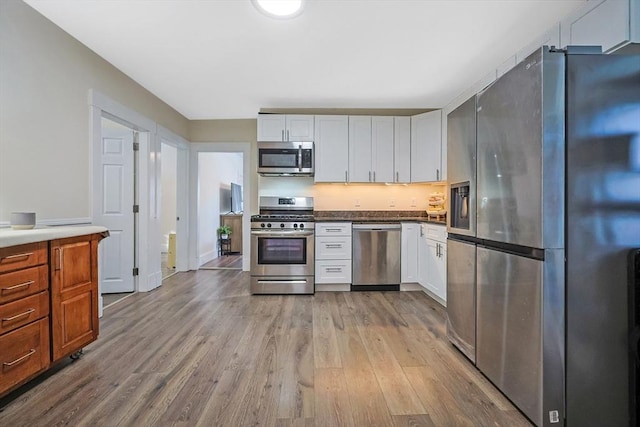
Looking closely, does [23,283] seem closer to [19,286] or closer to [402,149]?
[19,286]

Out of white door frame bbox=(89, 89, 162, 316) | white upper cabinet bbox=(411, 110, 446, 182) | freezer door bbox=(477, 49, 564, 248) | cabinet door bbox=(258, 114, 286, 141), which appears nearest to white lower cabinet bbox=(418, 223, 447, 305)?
white upper cabinet bbox=(411, 110, 446, 182)

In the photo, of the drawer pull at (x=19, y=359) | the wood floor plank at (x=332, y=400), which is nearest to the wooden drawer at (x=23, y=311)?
the drawer pull at (x=19, y=359)

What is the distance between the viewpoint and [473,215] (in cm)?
190

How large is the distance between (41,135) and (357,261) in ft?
10.7

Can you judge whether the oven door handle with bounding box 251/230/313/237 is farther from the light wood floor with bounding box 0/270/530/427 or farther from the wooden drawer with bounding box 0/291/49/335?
the wooden drawer with bounding box 0/291/49/335

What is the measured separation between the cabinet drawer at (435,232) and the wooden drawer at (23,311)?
3.32 m

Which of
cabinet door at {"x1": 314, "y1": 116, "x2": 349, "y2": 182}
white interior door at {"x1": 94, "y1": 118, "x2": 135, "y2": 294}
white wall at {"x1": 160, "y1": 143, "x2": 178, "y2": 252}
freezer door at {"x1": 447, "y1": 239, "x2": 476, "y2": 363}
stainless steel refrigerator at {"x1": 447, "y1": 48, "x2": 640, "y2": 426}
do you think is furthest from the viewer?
white wall at {"x1": 160, "y1": 143, "x2": 178, "y2": 252}

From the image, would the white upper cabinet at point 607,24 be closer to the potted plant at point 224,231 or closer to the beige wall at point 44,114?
the beige wall at point 44,114

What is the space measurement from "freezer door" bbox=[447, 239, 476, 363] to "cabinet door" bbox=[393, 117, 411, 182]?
1961mm

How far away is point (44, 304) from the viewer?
5.65 ft

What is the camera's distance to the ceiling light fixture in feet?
6.63

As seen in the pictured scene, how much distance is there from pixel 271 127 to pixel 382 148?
1.56 m

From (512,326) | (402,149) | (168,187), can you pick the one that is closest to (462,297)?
(512,326)

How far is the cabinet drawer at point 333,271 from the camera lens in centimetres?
379
